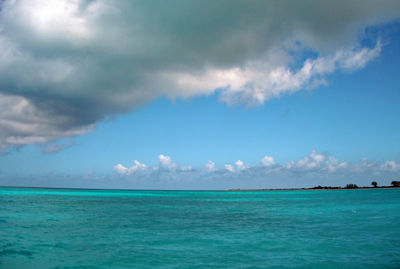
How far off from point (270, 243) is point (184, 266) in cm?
646

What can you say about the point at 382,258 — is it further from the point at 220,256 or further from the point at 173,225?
the point at 173,225

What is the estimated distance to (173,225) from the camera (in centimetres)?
2372

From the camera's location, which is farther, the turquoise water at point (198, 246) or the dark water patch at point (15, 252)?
the dark water patch at point (15, 252)

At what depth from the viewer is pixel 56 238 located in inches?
712

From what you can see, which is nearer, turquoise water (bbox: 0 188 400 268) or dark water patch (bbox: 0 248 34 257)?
turquoise water (bbox: 0 188 400 268)

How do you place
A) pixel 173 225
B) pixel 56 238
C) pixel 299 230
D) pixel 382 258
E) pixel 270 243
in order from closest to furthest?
pixel 382 258, pixel 270 243, pixel 56 238, pixel 299 230, pixel 173 225

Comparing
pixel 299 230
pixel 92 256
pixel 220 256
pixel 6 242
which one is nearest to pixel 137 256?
pixel 92 256

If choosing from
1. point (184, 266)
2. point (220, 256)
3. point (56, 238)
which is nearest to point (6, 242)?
point (56, 238)

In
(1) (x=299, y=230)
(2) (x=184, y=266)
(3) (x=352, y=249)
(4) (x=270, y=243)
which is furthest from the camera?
(1) (x=299, y=230)

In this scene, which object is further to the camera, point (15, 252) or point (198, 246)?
point (198, 246)

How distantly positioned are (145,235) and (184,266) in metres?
7.55

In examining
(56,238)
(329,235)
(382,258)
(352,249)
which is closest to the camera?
(382,258)

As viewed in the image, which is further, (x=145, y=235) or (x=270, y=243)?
(x=145, y=235)

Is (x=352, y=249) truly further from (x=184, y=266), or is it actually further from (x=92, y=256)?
(x=92, y=256)
